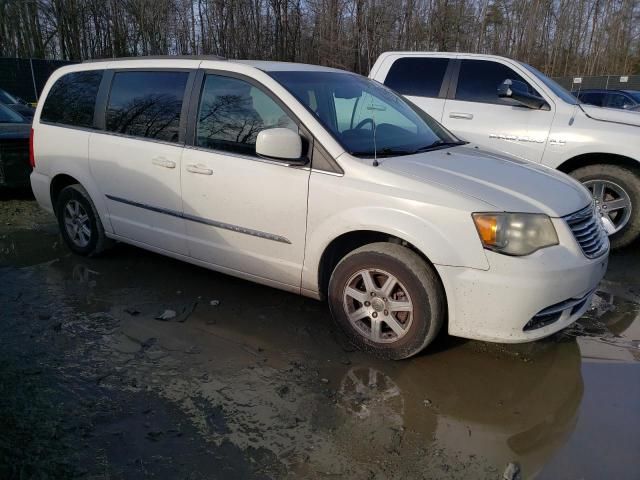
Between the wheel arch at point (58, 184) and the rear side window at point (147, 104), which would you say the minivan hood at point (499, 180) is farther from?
the wheel arch at point (58, 184)

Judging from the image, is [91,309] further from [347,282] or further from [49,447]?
[347,282]

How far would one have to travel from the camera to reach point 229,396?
2.86m

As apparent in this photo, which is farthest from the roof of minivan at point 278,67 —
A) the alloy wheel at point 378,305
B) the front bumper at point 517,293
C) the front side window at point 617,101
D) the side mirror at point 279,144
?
the front side window at point 617,101

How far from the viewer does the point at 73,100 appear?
4750 millimetres

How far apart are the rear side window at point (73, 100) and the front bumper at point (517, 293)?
3.47 m

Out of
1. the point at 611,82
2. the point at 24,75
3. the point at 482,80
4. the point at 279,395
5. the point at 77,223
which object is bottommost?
the point at 279,395

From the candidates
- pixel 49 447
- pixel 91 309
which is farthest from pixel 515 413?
pixel 91 309

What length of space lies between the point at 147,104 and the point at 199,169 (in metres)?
0.90

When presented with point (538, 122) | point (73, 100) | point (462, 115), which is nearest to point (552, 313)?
point (538, 122)

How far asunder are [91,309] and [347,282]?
203cm

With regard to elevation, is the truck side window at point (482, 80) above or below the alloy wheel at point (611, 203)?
above

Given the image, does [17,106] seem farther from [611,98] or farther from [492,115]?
[611,98]

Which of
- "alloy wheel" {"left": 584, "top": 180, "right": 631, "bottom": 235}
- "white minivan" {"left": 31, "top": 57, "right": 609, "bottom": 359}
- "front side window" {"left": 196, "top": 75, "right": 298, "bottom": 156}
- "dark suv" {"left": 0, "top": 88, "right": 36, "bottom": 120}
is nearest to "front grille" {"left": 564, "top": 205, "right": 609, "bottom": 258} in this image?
"white minivan" {"left": 31, "top": 57, "right": 609, "bottom": 359}

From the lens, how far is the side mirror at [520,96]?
211 inches
